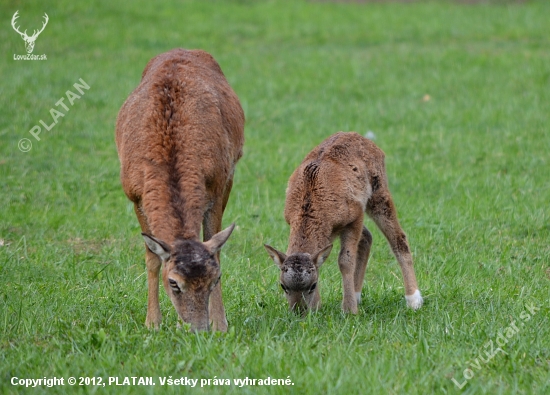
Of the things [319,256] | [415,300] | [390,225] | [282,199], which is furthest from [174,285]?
[282,199]

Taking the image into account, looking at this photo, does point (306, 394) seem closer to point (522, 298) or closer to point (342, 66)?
point (522, 298)

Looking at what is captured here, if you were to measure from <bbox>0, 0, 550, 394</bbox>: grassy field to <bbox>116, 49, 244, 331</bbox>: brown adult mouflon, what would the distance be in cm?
Answer: 33

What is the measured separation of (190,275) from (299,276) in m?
1.18

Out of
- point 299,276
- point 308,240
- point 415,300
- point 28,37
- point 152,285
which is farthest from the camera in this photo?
point 28,37

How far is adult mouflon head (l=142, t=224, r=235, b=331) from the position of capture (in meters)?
6.45

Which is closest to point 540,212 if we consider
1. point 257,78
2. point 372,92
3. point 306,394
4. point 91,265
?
point 91,265

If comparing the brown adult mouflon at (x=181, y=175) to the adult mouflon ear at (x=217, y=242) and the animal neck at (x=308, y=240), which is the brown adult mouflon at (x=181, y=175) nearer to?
the adult mouflon ear at (x=217, y=242)

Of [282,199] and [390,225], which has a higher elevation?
[390,225]

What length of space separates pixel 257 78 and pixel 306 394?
44.0 feet

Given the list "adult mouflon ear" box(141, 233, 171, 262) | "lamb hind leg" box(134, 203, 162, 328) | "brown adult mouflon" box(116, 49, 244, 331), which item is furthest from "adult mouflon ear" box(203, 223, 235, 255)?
"lamb hind leg" box(134, 203, 162, 328)

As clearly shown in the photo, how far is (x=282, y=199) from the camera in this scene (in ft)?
38.0

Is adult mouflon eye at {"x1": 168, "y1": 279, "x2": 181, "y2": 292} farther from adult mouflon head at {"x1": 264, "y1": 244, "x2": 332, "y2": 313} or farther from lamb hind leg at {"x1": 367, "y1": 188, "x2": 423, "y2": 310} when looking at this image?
lamb hind leg at {"x1": 367, "y1": 188, "x2": 423, "y2": 310}

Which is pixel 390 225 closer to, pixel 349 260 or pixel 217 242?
pixel 349 260

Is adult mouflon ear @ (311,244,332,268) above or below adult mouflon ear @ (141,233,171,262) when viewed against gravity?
below
